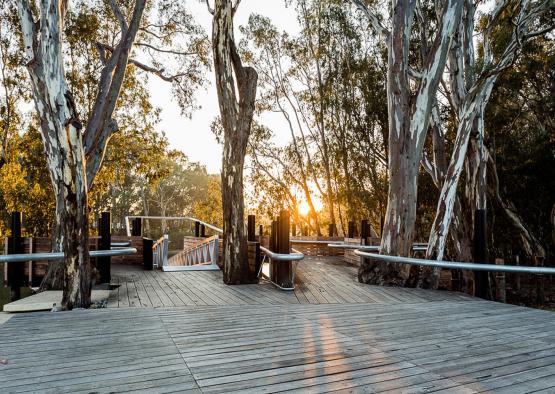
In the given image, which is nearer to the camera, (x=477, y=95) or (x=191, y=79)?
(x=477, y=95)

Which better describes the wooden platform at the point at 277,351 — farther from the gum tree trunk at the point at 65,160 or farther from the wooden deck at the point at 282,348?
the gum tree trunk at the point at 65,160

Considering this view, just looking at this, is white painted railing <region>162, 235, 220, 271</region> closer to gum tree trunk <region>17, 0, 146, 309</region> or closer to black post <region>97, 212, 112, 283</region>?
black post <region>97, 212, 112, 283</region>

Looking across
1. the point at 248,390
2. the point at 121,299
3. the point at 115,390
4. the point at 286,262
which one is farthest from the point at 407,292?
the point at 115,390

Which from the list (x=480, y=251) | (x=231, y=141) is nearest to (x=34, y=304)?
(x=231, y=141)

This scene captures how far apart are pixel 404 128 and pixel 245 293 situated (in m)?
3.97

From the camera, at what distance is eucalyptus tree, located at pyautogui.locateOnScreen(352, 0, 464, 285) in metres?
7.42

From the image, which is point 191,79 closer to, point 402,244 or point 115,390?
point 402,244

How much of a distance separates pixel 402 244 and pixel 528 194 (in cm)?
1093

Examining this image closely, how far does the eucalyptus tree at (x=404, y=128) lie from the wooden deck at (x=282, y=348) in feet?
6.20

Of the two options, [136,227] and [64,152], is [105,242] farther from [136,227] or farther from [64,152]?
[136,227]

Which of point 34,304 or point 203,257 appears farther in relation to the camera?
point 203,257

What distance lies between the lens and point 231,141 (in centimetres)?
729

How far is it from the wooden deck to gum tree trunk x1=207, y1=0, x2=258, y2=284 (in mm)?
1677

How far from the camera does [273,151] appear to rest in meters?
25.6
